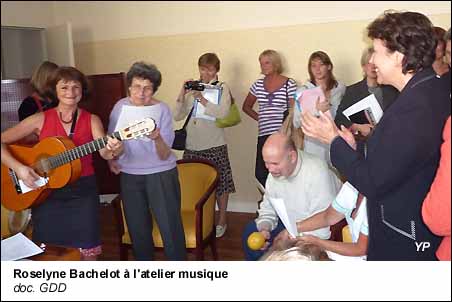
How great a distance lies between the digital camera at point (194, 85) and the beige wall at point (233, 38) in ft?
0.06

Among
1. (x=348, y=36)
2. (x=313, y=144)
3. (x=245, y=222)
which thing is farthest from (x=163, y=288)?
(x=348, y=36)

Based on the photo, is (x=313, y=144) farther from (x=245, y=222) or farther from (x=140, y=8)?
(x=140, y=8)

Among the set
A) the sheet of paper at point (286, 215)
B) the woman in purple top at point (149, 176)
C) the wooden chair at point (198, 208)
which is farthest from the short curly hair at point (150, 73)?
the sheet of paper at point (286, 215)

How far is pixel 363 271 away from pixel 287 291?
0.68 ft

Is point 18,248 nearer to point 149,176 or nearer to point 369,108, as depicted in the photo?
point 149,176

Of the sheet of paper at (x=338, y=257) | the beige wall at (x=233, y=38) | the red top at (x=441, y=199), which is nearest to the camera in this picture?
the red top at (x=441, y=199)

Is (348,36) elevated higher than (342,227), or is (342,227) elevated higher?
(348,36)

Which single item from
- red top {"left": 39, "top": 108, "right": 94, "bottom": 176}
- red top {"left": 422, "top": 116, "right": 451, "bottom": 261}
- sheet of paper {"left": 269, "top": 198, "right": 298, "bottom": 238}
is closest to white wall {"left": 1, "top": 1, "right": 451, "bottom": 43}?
red top {"left": 39, "top": 108, "right": 94, "bottom": 176}

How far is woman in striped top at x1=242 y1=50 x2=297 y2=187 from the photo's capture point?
1.15 m

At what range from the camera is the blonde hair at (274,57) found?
1.13 metres

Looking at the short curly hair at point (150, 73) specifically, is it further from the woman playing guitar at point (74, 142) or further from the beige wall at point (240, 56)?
the woman playing guitar at point (74, 142)

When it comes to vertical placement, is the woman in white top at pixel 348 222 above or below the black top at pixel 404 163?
below

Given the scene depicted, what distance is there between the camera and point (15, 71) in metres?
1.19

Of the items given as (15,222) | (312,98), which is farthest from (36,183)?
(312,98)
